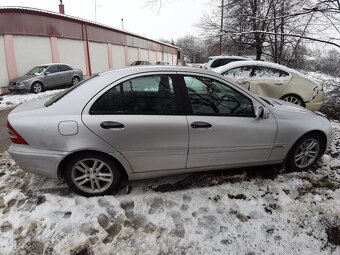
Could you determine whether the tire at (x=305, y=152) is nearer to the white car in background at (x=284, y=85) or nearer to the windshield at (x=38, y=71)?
the white car in background at (x=284, y=85)

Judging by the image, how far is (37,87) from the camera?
1374cm

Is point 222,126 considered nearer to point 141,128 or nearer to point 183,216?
point 141,128

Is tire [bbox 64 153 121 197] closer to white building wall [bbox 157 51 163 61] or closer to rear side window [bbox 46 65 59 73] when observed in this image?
rear side window [bbox 46 65 59 73]

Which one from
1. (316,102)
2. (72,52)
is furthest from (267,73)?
(72,52)

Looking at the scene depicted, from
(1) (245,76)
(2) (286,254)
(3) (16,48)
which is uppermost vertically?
(3) (16,48)

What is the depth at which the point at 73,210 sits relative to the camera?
3.08 metres

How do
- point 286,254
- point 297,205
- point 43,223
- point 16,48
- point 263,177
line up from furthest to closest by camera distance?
point 16,48
point 263,177
point 297,205
point 43,223
point 286,254

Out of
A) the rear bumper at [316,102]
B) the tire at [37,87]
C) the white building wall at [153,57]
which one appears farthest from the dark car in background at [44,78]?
the white building wall at [153,57]

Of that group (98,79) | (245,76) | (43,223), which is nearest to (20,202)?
(43,223)

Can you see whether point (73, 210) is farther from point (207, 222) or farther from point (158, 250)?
point (207, 222)

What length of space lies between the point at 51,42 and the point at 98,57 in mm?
5828

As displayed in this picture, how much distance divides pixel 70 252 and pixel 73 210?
608mm

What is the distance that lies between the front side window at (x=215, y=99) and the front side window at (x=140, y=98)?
26cm

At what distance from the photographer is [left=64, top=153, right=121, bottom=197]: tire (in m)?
3.16
